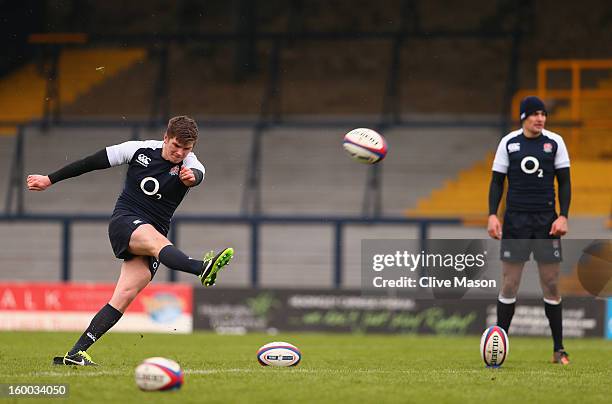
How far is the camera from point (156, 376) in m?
7.25

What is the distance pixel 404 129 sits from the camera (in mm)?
22281

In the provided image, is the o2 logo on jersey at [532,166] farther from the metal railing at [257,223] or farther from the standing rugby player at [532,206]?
the metal railing at [257,223]

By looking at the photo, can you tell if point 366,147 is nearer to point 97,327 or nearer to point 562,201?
point 562,201

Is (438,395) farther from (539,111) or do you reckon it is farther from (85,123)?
(85,123)

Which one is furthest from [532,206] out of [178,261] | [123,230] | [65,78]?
[65,78]

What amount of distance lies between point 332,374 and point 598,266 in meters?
5.46

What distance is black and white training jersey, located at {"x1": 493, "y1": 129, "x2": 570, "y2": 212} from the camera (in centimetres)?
994

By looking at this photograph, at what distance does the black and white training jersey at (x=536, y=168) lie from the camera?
32.6ft

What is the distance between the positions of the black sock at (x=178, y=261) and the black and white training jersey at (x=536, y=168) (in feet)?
9.86

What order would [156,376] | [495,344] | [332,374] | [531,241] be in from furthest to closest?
[531,241] < [495,344] < [332,374] < [156,376]

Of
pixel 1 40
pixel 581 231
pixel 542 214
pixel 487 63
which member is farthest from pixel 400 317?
pixel 1 40

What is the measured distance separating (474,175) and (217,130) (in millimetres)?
5178

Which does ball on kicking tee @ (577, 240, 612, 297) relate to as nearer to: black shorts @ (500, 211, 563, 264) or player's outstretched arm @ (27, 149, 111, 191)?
black shorts @ (500, 211, 563, 264)

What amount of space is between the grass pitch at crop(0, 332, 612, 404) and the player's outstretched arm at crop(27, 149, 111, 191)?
133 centimetres
